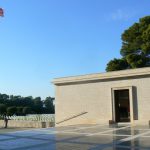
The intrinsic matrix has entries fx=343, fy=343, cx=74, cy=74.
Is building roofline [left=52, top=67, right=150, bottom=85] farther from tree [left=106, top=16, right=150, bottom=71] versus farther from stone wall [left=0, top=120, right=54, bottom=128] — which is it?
tree [left=106, top=16, right=150, bottom=71]

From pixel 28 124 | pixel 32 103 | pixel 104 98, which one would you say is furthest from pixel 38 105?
pixel 104 98

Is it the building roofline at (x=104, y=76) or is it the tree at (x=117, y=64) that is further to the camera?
the tree at (x=117, y=64)

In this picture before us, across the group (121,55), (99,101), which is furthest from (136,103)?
(121,55)

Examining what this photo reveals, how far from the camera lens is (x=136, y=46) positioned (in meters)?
33.8

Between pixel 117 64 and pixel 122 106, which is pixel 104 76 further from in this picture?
pixel 117 64

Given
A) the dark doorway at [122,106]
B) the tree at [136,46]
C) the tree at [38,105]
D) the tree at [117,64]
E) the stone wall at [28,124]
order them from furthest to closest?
1. the tree at [38,105]
2. the tree at [117,64]
3. the tree at [136,46]
4. the stone wall at [28,124]
5. the dark doorway at [122,106]

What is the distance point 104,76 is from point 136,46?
12.4m

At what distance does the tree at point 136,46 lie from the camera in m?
32.0

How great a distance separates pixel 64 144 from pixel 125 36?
25241 mm

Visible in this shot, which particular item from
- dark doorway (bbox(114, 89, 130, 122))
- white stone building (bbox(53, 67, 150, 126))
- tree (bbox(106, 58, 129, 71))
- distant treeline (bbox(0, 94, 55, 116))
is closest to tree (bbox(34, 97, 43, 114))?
distant treeline (bbox(0, 94, 55, 116))

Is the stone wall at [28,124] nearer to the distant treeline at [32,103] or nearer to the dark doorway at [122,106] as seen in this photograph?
the dark doorway at [122,106]

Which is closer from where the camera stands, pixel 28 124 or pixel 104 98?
pixel 104 98

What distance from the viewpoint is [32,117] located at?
1454 inches

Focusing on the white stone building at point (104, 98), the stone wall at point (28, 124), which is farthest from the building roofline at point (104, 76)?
the stone wall at point (28, 124)
